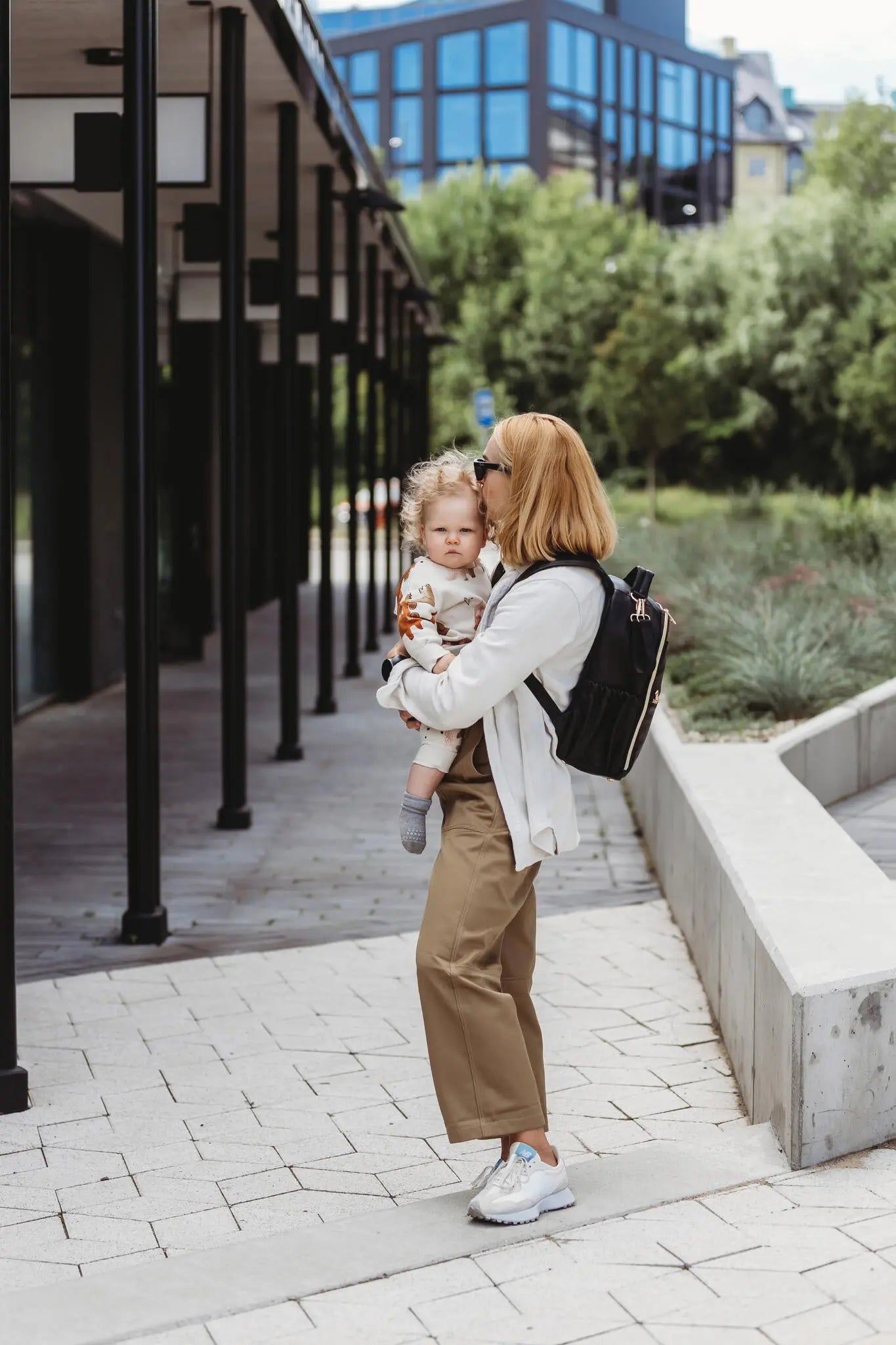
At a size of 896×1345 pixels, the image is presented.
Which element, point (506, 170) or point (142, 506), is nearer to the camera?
point (142, 506)

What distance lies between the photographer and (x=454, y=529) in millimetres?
3793

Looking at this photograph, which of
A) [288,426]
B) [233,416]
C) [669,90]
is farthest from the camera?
[669,90]

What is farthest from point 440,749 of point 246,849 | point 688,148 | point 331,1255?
point 688,148

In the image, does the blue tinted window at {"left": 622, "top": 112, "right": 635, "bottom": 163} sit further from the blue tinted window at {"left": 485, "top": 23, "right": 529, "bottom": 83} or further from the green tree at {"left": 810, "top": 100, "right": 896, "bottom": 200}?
the green tree at {"left": 810, "top": 100, "right": 896, "bottom": 200}

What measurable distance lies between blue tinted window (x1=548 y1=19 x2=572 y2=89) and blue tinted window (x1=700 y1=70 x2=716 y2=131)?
822cm

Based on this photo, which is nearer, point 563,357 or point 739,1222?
point 739,1222

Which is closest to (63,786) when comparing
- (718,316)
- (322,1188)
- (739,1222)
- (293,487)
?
(293,487)

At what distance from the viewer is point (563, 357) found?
180 feet

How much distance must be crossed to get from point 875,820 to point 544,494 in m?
4.03

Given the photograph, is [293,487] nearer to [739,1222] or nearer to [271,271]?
[271,271]

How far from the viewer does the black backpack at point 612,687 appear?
3738 mm

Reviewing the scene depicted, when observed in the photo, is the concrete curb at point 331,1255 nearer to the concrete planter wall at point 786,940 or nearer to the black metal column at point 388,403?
the concrete planter wall at point 786,940

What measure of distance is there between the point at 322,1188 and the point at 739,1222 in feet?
3.16

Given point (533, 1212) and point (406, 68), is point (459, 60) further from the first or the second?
point (533, 1212)
